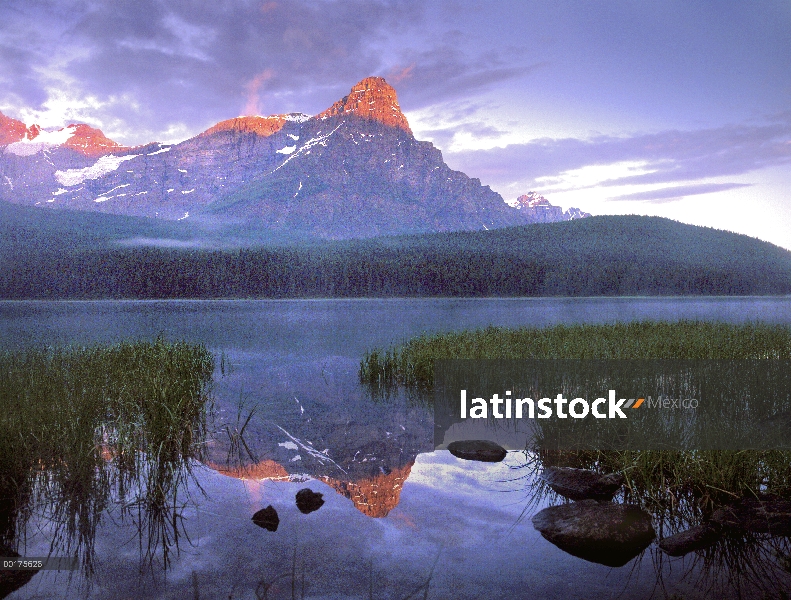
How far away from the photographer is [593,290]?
16200cm

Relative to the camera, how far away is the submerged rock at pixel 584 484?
8.89 metres

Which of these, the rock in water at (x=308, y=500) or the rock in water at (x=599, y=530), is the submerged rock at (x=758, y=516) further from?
the rock in water at (x=308, y=500)

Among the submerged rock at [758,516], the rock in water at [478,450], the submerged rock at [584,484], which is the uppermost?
the submerged rock at [758,516]

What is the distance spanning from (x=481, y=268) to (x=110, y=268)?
339 feet

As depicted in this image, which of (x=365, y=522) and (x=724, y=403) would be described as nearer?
(x=365, y=522)

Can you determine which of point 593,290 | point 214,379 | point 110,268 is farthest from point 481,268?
point 214,379

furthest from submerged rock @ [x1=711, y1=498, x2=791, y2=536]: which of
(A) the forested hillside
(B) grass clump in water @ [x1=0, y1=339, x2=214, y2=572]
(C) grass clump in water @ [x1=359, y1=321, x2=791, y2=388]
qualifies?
(A) the forested hillside

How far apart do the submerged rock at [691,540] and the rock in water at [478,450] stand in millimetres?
4432

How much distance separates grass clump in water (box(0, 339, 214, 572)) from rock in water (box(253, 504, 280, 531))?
1.14 m

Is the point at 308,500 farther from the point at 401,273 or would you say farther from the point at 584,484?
the point at 401,273

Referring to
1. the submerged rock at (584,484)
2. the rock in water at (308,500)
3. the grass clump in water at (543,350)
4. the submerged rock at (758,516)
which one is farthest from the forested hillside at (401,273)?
the submerged rock at (758,516)

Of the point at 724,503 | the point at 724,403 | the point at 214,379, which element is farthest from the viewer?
the point at 214,379

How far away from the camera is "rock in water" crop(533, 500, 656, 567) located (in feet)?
23.1

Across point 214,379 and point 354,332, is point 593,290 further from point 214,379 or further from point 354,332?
point 214,379
